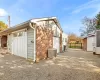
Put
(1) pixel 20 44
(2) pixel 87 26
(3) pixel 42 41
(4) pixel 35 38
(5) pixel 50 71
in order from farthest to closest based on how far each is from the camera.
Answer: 1. (2) pixel 87 26
2. (1) pixel 20 44
3. (3) pixel 42 41
4. (4) pixel 35 38
5. (5) pixel 50 71

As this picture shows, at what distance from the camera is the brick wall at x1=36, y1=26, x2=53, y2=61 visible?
29.9ft

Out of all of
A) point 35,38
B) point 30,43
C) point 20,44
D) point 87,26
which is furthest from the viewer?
point 87,26

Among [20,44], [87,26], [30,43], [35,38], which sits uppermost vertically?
[87,26]

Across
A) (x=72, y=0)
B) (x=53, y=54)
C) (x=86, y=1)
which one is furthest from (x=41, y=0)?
(x=53, y=54)

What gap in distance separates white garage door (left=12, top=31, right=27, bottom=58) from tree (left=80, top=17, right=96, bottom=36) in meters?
24.6

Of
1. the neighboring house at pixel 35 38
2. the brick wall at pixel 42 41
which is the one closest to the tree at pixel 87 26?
the neighboring house at pixel 35 38

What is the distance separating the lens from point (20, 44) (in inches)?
439

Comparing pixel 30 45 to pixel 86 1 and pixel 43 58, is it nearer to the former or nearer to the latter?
pixel 43 58

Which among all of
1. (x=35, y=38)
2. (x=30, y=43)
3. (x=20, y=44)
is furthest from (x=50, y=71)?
(x=20, y=44)

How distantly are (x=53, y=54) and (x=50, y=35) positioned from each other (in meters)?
2.05

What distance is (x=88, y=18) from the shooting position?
107ft

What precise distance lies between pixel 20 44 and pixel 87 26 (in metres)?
26.6

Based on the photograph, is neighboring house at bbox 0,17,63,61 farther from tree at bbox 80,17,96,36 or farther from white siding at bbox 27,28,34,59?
tree at bbox 80,17,96,36

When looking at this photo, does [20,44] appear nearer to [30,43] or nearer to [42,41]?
[30,43]
